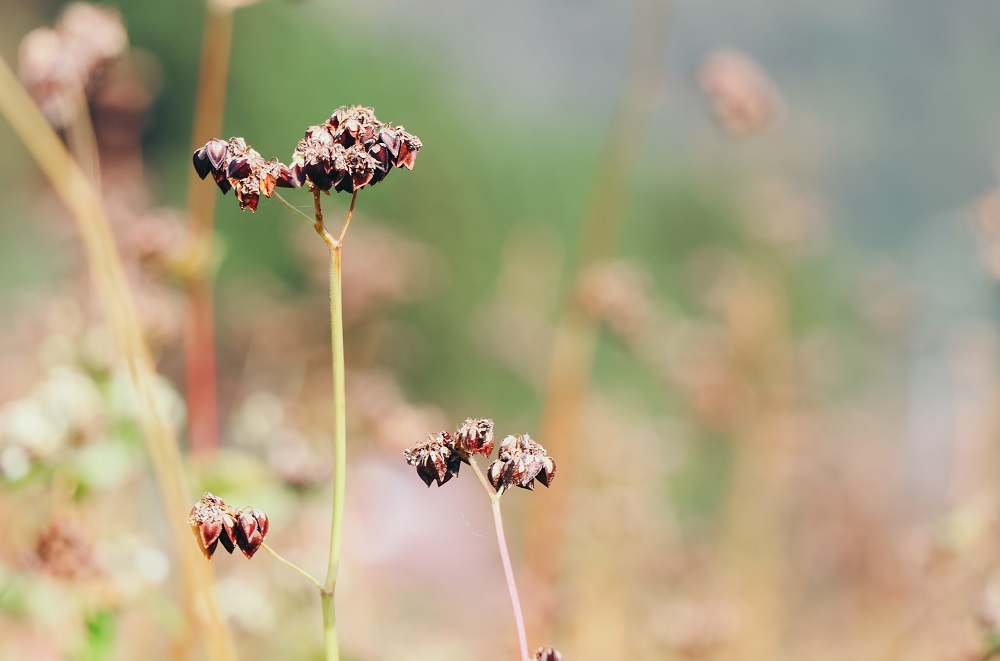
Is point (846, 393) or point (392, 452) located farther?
point (846, 393)

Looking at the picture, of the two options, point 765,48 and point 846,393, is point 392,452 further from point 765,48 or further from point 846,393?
point 765,48

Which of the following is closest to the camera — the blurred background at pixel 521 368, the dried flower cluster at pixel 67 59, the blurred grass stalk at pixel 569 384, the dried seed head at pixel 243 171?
the dried seed head at pixel 243 171

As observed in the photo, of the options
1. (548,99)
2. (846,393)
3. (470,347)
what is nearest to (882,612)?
(846,393)

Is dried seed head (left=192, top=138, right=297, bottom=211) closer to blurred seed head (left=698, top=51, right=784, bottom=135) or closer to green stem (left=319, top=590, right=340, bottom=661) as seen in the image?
green stem (left=319, top=590, right=340, bottom=661)

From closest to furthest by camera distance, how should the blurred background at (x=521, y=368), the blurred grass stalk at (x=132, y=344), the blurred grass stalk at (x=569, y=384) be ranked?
the blurred grass stalk at (x=132, y=344) → the blurred background at (x=521, y=368) → the blurred grass stalk at (x=569, y=384)

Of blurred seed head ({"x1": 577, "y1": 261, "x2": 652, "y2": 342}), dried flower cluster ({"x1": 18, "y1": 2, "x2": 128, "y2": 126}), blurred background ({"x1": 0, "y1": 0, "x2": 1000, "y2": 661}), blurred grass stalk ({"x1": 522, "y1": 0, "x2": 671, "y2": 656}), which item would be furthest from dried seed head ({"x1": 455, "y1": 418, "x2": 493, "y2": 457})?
blurred seed head ({"x1": 577, "y1": 261, "x2": 652, "y2": 342})

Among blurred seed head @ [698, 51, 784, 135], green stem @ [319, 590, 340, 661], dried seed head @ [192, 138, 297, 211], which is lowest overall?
green stem @ [319, 590, 340, 661]

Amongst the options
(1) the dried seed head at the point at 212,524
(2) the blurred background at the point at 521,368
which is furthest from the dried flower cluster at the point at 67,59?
(1) the dried seed head at the point at 212,524

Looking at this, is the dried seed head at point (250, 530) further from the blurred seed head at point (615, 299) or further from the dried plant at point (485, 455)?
the blurred seed head at point (615, 299)
